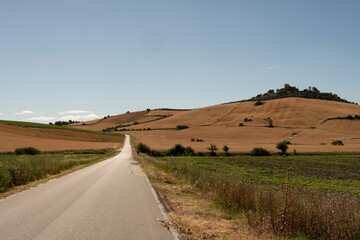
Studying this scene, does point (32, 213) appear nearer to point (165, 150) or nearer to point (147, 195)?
point (147, 195)

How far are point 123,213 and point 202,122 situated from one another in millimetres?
126633

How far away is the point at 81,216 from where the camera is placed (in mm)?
7773

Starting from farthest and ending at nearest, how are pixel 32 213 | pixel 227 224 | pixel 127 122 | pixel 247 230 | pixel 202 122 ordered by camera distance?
1. pixel 127 122
2. pixel 202 122
3. pixel 32 213
4. pixel 227 224
5. pixel 247 230

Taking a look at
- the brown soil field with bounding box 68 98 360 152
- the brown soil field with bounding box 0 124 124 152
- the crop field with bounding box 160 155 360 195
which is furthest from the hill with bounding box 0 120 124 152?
the crop field with bounding box 160 155 360 195

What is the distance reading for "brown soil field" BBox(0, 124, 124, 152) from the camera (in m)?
63.8

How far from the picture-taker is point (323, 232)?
253 inches

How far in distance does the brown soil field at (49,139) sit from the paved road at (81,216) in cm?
5133

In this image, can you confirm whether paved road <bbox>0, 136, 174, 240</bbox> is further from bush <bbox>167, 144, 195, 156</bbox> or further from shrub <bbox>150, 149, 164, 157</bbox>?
bush <bbox>167, 144, 195, 156</bbox>

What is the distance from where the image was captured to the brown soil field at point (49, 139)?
2514 inches

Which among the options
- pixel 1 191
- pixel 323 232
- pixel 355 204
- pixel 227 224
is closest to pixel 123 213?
pixel 227 224

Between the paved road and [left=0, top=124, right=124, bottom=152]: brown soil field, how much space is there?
5133 cm

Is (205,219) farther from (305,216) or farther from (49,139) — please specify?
(49,139)

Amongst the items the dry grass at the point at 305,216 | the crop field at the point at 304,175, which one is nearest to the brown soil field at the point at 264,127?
the crop field at the point at 304,175

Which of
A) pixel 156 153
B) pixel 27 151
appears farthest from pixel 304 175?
pixel 27 151
